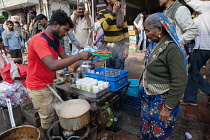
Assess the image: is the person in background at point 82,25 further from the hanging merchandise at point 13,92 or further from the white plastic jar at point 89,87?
the white plastic jar at point 89,87

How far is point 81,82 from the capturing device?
94.9 inches

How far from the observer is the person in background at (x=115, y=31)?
3.17 m

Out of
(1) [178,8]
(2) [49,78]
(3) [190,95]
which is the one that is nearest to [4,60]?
(2) [49,78]

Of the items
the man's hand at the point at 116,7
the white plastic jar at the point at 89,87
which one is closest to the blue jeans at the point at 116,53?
the man's hand at the point at 116,7

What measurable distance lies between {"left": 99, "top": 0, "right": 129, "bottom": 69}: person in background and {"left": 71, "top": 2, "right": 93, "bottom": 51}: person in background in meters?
1.24

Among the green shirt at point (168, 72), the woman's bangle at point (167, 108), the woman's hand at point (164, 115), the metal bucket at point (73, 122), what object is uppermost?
the green shirt at point (168, 72)

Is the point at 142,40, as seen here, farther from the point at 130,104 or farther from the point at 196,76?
the point at 130,104

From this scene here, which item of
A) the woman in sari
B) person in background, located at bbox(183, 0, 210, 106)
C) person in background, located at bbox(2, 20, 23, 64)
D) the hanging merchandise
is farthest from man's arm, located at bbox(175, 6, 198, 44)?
person in background, located at bbox(2, 20, 23, 64)

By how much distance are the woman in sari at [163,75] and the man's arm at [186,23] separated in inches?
42.2

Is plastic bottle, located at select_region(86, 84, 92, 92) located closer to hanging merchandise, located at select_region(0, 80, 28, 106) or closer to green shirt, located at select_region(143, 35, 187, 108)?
green shirt, located at select_region(143, 35, 187, 108)

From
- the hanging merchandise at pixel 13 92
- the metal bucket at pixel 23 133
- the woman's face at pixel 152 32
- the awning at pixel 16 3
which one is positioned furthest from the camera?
the awning at pixel 16 3

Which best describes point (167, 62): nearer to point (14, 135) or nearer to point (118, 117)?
point (118, 117)

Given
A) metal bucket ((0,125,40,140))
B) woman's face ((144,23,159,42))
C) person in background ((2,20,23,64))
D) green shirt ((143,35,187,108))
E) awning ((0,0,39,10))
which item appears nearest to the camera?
green shirt ((143,35,187,108))

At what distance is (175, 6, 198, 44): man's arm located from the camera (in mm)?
2426
